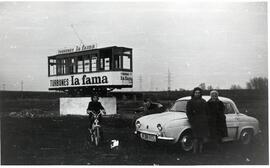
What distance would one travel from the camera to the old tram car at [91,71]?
15.9 meters

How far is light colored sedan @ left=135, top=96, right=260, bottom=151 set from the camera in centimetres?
703

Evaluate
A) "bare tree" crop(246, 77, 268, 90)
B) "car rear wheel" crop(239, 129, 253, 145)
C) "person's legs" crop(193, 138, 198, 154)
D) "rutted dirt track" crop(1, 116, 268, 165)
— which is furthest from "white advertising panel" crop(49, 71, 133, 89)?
"person's legs" crop(193, 138, 198, 154)

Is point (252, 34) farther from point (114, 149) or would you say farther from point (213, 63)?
point (114, 149)

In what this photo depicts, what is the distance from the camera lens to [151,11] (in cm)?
871

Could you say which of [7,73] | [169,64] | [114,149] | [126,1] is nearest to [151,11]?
[126,1]

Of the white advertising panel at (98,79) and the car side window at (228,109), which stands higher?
the white advertising panel at (98,79)

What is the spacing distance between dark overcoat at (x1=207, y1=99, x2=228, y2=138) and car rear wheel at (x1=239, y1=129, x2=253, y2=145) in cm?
88

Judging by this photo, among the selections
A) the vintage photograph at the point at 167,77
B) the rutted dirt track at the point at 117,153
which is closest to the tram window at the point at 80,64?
the vintage photograph at the point at 167,77

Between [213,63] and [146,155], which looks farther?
[213,63]

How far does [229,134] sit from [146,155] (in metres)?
2.15

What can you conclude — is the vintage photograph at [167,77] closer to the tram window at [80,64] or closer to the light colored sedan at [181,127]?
the light colored sedan at [181,127]

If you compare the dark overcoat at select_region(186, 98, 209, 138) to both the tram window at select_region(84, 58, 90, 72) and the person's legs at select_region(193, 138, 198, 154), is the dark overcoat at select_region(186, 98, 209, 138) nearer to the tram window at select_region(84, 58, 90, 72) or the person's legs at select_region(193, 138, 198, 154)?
the person's legs at select_region(193, 138, 198, 154)

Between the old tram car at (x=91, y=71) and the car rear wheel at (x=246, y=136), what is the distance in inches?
344

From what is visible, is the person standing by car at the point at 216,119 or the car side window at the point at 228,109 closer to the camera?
the person standing by car at the point at 216,119
